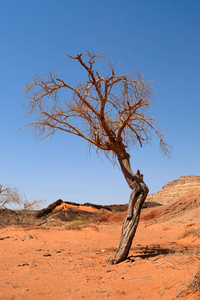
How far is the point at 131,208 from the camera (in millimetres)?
7246

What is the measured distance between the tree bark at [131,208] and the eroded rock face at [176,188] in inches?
1723

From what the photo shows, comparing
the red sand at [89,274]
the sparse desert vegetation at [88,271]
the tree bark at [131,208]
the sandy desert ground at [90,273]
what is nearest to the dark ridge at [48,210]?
the sparse desert vegetation at [88,271]

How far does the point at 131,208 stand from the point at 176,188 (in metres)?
50.6

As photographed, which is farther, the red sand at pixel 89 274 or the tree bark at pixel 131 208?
the tree bark at pixel 131 208

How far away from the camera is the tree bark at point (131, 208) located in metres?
6.96

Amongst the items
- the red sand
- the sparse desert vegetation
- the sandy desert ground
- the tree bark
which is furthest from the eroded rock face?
the tree bark

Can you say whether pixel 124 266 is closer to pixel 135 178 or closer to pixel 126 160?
pixel 135 178

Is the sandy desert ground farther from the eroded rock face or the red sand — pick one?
the eroded rock face

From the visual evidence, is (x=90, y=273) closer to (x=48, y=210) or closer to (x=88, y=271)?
(x=88, y=271)

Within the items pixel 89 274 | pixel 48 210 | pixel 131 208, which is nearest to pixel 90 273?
pixel 89 274

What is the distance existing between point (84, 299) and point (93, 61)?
17.7 feet

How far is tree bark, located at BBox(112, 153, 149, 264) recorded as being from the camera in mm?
6965

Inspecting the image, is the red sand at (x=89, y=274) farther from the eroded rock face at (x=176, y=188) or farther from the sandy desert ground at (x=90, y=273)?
the eroded rock face at (x=176, y=188)

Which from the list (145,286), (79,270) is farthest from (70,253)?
(145,286)
